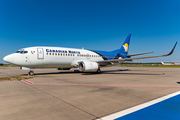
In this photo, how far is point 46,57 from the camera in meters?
16.0

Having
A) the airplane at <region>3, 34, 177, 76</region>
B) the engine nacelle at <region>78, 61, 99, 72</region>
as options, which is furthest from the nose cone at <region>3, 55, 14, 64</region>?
the engine nacelle at <region>78, 61, 99, 72</region>

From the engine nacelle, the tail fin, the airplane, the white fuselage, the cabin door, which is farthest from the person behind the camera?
the tail fin

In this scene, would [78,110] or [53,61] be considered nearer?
[78,110]

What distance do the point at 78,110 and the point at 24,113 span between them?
1701 millimetres

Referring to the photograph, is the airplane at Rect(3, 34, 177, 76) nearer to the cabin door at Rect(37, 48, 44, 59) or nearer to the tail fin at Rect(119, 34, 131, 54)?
the cabin door at Rect(37, 48, 44, 59)

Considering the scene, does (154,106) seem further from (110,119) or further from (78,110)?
(78,110)

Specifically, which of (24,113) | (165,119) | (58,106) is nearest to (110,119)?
(165,119)

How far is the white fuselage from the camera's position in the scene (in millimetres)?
14447

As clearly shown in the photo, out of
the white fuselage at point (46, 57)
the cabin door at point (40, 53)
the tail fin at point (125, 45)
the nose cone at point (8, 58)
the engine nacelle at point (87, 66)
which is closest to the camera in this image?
the nose cone at point (8, 58)

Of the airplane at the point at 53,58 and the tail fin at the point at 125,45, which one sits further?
the tail fin at the point at 125,45

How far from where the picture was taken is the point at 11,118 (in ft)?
11.3

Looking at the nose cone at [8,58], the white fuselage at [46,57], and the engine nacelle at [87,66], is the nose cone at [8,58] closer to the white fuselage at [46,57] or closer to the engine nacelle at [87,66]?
the white fuselage at [46,57]

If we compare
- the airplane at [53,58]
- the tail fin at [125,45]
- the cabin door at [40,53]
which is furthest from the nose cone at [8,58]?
the tail fin at [125,45]

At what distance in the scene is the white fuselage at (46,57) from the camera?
47.4 ft
